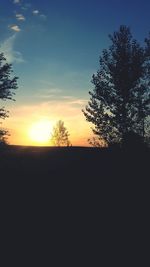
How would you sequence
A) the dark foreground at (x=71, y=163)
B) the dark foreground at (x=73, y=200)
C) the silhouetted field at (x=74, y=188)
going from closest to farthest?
the dark foreground at (x=73, y=200) < the silhouetted field at (x=74, y=188) < the dark foreground at (x=71, y=163)

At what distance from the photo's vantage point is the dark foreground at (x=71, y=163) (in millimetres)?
12227

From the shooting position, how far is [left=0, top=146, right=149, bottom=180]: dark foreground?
1223cm

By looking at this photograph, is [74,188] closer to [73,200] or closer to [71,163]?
[73,200]

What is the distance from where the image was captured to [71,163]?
13.4m

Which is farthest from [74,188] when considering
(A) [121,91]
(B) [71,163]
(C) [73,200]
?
(A) [121,91]

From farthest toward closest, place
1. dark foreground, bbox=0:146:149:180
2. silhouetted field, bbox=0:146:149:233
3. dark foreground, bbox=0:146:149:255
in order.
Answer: dark foreground, bbox=0:146:149:180, silhouetted field, bbox=0:146:149:233, dark foreground, bbox=0:146:149:255

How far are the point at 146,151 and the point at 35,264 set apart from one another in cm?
766

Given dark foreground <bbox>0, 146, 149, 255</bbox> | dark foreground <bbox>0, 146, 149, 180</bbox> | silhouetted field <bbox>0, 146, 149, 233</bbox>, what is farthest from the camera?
dark foreground <bbox>0, 146, 149, 180</bbox>

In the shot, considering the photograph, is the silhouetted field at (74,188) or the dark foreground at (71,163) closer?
the silhouetted field at (74,188)

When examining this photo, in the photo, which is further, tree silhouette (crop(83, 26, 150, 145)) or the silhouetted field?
tree silhouette (crop(83, 26, 150, 145))

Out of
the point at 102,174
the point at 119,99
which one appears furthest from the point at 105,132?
the point at 102,174

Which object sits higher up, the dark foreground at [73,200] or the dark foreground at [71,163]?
the dark foreground at [71,163]

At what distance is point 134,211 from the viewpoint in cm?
1227

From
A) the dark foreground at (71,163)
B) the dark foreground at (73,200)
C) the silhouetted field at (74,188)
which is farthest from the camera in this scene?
the dark foreground at (71,163)
